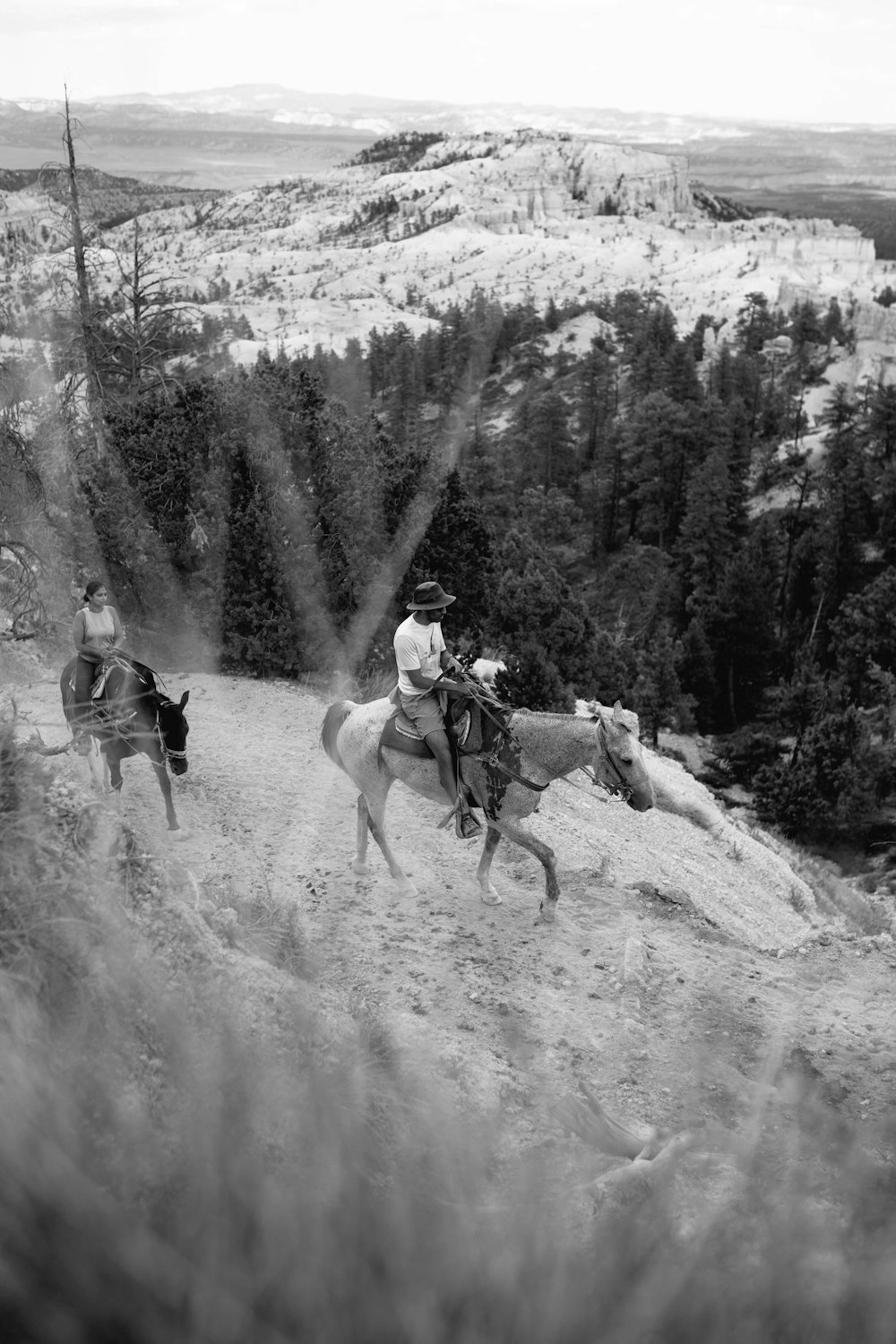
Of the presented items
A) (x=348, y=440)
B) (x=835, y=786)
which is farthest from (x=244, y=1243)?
(x=835, y=786)

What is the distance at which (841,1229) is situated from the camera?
358 cm

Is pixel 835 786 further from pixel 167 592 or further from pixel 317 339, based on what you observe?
pixel 317 339

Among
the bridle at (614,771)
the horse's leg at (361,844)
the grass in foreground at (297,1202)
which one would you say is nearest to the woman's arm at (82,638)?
the horse's leg at (361,844)

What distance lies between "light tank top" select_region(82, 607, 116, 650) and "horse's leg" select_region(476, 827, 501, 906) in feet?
15.9

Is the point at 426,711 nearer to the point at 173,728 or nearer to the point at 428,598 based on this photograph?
the point at 428,598

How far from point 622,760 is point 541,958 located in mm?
2070

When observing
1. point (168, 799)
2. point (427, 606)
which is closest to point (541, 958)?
point (427, 606)

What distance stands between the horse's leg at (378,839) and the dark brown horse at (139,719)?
2338 mm

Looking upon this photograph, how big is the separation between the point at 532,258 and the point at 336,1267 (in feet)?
596

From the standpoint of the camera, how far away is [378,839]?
34.9 ft

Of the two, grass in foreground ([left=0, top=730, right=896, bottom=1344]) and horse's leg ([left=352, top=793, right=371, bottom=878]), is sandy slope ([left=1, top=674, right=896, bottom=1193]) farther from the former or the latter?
grass in foreground ([left=0, top=730, right=896, bottom=1344])

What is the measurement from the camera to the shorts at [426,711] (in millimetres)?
9750

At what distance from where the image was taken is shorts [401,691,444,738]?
9.75 metres

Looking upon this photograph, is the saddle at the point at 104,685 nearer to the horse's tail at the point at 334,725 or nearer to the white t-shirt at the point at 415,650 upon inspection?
the horse's tail at the point at 334,725
